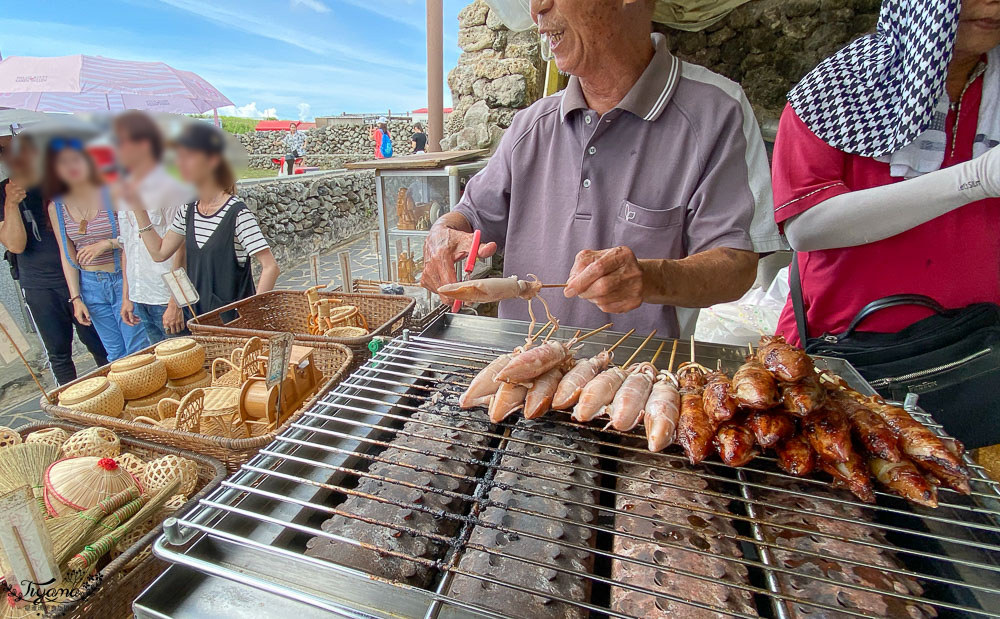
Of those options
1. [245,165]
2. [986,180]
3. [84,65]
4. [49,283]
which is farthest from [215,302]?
[986,180]

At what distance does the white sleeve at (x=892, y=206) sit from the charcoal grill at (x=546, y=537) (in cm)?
81

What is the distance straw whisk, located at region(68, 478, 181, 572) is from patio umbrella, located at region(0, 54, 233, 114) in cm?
175

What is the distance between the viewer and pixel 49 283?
4.50m

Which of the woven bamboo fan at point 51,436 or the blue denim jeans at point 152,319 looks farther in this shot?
the blue denim jeans at point 152,319

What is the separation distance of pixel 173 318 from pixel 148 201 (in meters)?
4.14

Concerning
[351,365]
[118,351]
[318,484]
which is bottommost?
[118,351]

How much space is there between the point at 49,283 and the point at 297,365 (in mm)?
3518

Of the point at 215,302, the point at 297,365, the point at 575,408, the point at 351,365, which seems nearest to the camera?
the point at 575,408

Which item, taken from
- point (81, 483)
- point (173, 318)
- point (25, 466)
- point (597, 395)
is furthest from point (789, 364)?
point (173, 318)

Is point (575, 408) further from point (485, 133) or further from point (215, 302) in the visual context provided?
point (485, 133)

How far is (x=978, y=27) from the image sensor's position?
1.87 metres

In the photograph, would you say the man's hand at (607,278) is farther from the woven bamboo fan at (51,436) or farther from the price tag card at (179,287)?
the woven bamboo fan at (51,436)

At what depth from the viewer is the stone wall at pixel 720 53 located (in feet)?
19.4

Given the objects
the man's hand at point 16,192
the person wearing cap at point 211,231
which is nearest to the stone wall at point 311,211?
the person wearing cap at point 211,231
